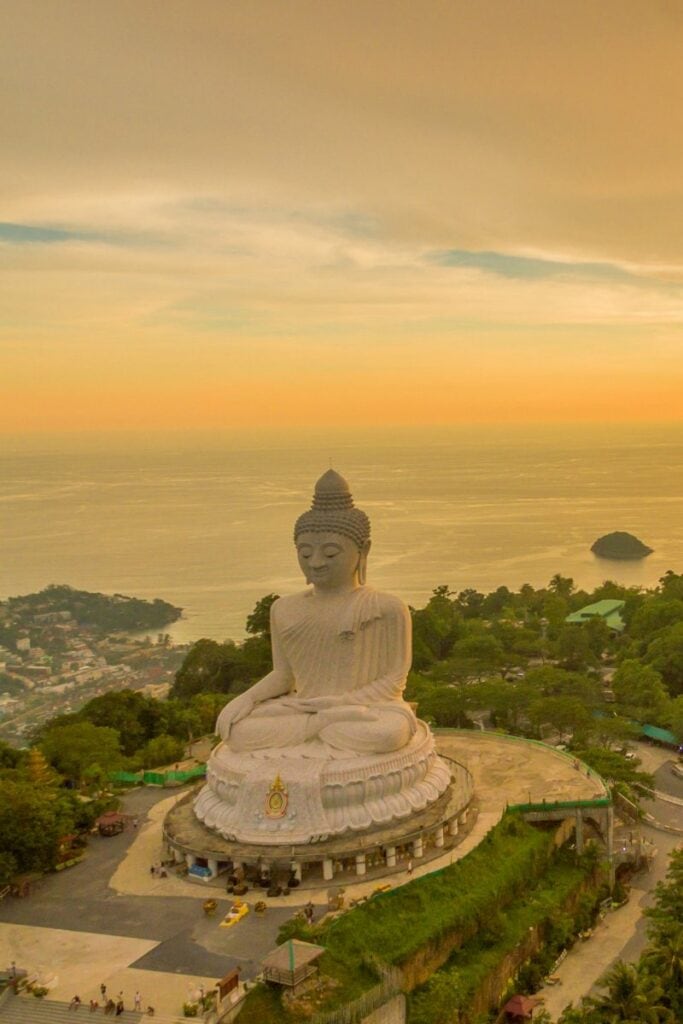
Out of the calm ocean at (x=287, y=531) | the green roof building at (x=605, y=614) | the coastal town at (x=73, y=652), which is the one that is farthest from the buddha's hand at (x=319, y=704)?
the coastal town at (x=73, y=652)

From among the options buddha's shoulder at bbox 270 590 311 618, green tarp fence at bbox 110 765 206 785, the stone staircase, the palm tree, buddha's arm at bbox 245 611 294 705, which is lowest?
green tarp fence at bbox 110 765 206 785

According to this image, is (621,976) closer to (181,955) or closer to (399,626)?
(181,955)

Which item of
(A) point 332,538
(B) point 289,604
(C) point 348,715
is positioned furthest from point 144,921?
(A) point 332,538

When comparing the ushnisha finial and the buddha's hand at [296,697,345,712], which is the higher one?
the ushnisha finial

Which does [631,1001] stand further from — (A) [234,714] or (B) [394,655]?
(A) [234,714]

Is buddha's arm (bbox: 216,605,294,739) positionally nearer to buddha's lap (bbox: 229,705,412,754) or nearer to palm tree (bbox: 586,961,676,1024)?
buddha's lap (bbox: 229,705,412,754)

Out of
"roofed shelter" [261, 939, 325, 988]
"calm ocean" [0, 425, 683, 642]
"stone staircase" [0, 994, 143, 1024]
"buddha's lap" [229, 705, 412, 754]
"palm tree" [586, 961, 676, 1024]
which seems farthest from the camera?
"calm ocean" [0, 425, 683, 642]

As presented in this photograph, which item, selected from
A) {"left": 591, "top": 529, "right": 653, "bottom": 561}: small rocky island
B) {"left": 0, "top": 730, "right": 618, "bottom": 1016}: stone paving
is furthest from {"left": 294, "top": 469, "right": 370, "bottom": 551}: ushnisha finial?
{"left": 591, "top": 529, "right": 653, "bottom": 561}: small rocky island

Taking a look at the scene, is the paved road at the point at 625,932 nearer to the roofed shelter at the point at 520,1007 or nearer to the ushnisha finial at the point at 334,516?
the roofed shelter at the point at 520,1007
